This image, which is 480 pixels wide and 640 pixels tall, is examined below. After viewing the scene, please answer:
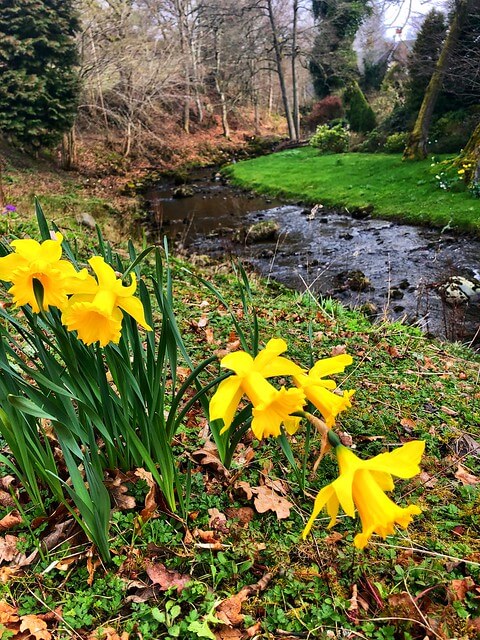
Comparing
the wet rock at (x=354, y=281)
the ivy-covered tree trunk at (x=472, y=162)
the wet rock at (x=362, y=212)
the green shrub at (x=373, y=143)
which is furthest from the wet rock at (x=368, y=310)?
the green shrub at (x=373, y=143)

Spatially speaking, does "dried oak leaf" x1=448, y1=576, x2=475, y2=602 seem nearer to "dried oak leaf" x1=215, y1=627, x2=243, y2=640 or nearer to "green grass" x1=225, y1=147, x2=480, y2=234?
"dried oak leaf" x1=215, y1=627, x2=243, y2=640

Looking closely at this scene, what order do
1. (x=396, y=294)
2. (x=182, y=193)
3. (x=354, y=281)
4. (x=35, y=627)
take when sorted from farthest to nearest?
(x=182, y=193) → (x=354, y=281) → (x=396, y=294) → (x=35, y=627)

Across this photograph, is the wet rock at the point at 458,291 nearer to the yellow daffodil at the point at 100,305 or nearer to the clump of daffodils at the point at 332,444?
the clump of daffodils at the point at 332,444

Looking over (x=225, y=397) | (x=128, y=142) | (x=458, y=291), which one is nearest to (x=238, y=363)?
(x=225, y=397)

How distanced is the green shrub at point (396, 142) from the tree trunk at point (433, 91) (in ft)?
6.00

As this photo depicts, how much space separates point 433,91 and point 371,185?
3.33m

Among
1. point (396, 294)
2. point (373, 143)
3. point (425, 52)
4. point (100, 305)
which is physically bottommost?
point (396, 294)

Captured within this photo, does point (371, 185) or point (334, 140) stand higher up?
point (334, 140)

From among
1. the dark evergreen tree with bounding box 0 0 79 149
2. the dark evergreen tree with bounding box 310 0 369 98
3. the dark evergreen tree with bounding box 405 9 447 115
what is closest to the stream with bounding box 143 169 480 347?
the dark evergreen tree with bounding box 0 0 79 149

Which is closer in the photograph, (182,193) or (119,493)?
(119,493)

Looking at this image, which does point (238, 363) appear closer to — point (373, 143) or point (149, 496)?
point (149, 496)

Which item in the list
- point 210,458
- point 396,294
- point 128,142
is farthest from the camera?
point 128,142

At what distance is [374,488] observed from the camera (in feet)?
2.83

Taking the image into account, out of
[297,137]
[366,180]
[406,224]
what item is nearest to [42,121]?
[366,180]
